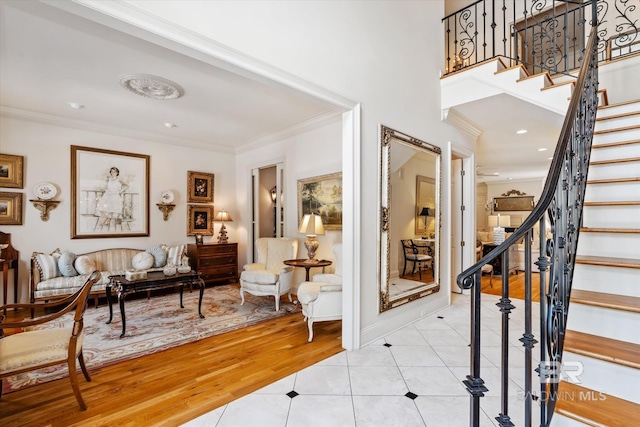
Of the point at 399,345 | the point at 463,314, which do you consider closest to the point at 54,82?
the point at 399,345

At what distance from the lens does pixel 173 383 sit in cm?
238

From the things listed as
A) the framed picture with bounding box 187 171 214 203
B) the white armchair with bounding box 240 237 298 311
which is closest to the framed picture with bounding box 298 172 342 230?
the white armchair with bounding box 240 237 298 311

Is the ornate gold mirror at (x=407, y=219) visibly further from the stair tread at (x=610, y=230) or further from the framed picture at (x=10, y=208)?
the framed picture at (x=10, y=208)

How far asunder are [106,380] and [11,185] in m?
3.75

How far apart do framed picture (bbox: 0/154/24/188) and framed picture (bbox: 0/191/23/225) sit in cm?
14

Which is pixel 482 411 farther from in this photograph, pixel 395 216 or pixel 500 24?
pixel 500 24

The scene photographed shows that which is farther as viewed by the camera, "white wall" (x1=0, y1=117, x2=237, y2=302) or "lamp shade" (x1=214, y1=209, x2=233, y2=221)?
"lamp shade" (x1=214, y1=209, x2=233, y2=221)

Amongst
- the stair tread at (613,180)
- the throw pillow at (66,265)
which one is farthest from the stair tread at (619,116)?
the throw pillow at (66,265)

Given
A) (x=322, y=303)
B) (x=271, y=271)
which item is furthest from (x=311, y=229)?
(x=322, y=303)

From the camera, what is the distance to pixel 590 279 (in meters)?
1.82

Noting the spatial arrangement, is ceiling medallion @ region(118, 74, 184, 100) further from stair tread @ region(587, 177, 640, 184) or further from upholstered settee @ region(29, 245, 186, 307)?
stair tread @ region(587, 177, 640, 184)

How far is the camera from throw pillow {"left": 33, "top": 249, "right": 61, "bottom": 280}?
13.8ft

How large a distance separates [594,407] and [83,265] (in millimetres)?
5700

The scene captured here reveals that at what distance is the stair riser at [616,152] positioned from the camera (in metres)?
2.33
